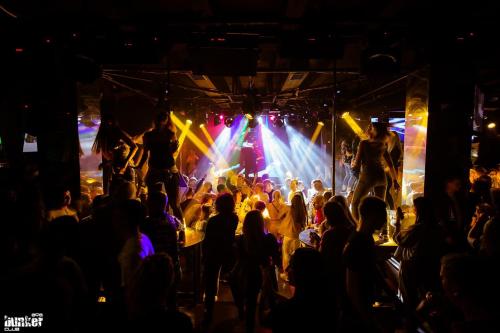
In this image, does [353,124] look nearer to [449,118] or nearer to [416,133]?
[416,133]

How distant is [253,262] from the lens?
9.89ft

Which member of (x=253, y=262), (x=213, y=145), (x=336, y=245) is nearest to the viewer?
(x=336, y=245)

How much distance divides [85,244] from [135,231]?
0.49m

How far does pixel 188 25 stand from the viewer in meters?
3.85

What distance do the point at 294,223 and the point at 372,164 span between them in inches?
66.9

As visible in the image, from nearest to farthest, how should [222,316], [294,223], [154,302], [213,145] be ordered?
[154,302] < [222,316] < [294,223] < [213,145]

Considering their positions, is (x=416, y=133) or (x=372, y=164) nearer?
(x=372, y=164)

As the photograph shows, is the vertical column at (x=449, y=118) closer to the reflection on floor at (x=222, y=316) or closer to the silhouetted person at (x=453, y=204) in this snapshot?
the silhouetted person at (x=453, y=204)

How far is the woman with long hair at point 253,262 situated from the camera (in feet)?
9.89

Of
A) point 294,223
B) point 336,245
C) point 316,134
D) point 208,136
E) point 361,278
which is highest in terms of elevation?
point 316,134

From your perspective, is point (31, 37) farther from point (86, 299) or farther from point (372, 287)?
point (372, 287)

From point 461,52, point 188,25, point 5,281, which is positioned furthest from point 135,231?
point 461,52

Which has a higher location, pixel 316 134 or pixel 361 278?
pixel 316 134

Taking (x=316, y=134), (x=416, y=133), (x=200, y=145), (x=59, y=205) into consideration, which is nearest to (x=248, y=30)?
(x=416, y=133)
